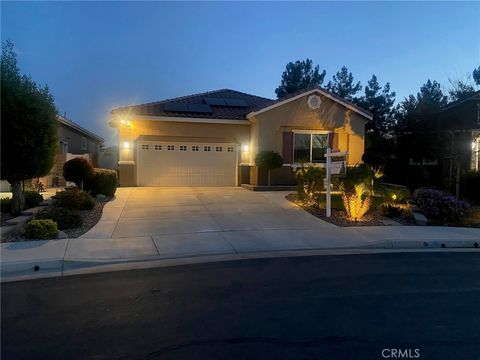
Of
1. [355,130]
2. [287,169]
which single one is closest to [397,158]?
[355,130]

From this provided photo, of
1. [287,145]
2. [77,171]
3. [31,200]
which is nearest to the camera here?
[31,200]

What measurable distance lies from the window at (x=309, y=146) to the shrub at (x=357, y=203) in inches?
291

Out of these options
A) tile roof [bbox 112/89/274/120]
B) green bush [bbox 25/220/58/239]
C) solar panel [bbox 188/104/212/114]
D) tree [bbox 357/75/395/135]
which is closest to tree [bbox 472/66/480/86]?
tree [bbox 357/75/395/135]

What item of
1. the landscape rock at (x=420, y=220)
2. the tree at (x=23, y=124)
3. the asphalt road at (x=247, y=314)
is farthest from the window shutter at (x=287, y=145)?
the asphalt road at (x=247, y=314)

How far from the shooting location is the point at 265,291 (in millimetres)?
5953

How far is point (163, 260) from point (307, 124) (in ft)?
45.4

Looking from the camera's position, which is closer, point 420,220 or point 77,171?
point 420,220

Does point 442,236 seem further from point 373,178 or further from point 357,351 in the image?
point 357,351

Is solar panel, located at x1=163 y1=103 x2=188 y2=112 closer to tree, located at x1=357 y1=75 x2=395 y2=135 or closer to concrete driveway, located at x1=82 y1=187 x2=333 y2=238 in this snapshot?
concrete driveway, located at x1=82 y1=187 x2=333 y2=238

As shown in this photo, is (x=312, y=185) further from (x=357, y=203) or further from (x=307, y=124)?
(x=307, y=124)

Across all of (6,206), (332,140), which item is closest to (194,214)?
(6,206)

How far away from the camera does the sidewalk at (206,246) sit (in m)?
7.35

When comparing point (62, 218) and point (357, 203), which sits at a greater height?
point (357, 203)

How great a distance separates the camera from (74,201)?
12.0 m
